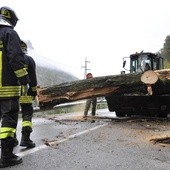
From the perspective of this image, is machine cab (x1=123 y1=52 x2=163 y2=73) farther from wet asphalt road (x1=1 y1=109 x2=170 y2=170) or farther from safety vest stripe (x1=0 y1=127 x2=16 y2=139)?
safety vest stripe (x1=0 y1=127 x2=16 y2=139)

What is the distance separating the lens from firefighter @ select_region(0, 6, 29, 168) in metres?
5.20

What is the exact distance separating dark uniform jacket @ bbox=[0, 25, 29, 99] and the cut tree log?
243 inches

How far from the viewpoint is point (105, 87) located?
1145cm

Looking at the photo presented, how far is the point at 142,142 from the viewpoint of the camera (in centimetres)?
716

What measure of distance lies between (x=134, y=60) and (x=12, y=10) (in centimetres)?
1079

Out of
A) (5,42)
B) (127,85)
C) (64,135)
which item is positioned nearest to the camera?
(5,42)

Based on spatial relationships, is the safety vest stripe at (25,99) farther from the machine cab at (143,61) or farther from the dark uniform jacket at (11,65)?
the machine cab at (143,61)

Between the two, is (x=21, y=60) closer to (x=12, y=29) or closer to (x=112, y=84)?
(x=12, y=29)

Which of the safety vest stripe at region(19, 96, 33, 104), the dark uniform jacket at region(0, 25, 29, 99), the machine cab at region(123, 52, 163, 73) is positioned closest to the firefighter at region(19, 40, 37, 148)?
the safety vest stripe at region(19, 96, 33, 104)

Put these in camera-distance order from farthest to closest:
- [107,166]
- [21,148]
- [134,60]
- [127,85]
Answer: [134,60], [127,85], [21,148], [107,166]

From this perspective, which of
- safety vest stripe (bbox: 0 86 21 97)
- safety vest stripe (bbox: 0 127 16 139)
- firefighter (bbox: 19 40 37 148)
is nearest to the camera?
safety vest stripe (bbox: 0 127 16 139)

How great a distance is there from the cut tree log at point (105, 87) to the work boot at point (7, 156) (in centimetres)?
639

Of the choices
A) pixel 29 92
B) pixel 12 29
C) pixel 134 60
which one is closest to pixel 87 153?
pixel 29 92

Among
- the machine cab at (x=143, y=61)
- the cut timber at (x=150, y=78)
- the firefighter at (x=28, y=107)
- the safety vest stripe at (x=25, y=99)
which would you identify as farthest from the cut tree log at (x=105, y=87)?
the safety vest stripe at (x=25, y=99)
